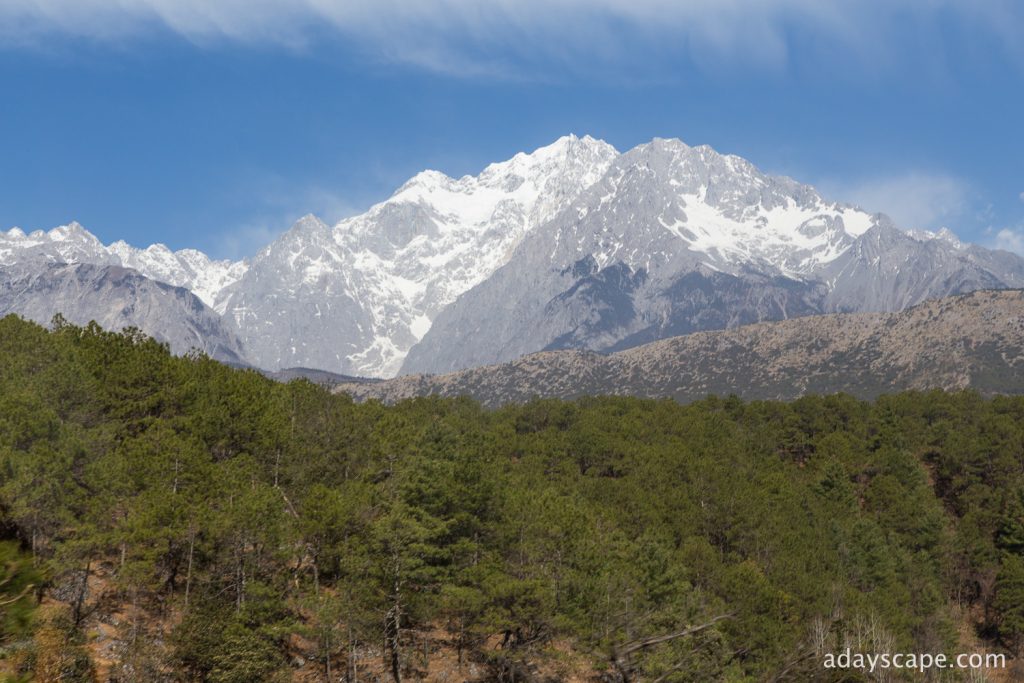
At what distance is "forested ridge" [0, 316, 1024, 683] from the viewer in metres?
37.6

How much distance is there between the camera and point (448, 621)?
49.8 m

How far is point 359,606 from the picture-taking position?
4266 cm

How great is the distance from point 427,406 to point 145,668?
80.6 meters

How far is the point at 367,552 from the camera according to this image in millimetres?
46000

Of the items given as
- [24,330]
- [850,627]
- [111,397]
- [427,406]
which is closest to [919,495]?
[850,627]

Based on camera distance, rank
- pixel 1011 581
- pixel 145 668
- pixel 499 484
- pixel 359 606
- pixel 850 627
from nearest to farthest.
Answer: pixel 145 668 < pixel 359 606 < pixel 499 484 < pixel 850 627 < pixel 1011 581

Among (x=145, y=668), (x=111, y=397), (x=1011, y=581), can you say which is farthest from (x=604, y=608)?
(x=1011, y=581)

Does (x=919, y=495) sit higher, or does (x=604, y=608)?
(x=919, y=495)

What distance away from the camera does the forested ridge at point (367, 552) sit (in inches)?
1479

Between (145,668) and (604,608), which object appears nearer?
(145,668)

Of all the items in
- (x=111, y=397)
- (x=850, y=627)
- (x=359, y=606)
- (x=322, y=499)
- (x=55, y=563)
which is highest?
(x=111, y=397)

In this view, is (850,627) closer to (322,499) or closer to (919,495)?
(322,499)

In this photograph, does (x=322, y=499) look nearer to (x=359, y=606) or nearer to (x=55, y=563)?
(x=359, y=606)

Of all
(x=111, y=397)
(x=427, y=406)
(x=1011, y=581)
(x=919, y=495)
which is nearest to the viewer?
(x=111, y=397)
